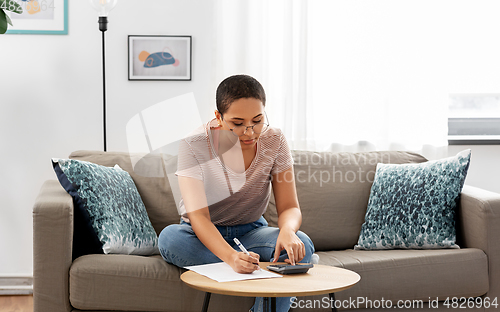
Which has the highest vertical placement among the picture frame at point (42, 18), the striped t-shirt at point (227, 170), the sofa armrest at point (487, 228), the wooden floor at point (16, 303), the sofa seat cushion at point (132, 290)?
the picture frame at point (42, 18)

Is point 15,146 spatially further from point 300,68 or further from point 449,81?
point 449,81

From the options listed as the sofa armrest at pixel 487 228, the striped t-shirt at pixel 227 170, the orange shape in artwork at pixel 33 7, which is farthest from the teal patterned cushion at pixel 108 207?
the sofa armrest at pixel 487 228

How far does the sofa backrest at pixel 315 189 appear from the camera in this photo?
1993mm

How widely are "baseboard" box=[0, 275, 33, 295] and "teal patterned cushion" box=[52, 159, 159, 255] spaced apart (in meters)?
1.04

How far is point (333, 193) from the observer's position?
2.10 m

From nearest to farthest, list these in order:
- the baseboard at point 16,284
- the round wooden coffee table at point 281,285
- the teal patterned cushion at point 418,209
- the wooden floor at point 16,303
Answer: the round wooden coffee table at point 281,285
the teal patterned cushion at point 418,209
the wooden floor at point 16,303
the baseboard at point 16,284

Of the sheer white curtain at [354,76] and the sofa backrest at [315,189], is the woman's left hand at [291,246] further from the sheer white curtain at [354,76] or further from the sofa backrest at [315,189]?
the sheer white curtain at [354,76]

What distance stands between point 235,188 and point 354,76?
1.26 metres

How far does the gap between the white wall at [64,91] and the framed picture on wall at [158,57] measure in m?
0.03

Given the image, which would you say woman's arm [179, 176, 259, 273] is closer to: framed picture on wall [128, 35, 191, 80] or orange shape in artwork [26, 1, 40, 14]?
framed picture on wall [128, 35, 191, 80]

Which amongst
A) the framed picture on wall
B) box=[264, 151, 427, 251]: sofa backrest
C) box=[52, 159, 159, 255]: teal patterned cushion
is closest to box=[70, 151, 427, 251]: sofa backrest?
box=[264, 151, 427, 251]: sofa backrest

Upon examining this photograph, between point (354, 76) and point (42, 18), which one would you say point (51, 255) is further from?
point (354, 76)

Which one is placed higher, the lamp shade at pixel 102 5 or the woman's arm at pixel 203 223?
the lamp shade at pixel 102 5

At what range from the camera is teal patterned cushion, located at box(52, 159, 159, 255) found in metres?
1.63
